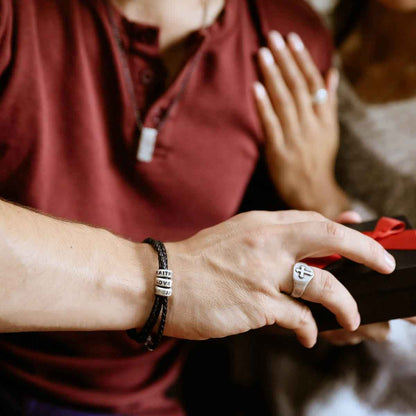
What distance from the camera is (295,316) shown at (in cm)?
63

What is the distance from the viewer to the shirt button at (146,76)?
776 millimetres

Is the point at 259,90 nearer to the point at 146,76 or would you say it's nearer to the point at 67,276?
the point at 146,76

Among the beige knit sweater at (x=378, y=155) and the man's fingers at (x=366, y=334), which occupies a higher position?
the beige knit sweater at (x=378, y=155)

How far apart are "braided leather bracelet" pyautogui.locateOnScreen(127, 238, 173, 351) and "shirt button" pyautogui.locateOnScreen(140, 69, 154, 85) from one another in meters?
0.29

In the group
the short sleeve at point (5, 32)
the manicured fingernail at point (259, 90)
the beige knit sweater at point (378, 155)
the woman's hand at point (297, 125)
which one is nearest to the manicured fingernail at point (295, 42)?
the woman's hand at point (297, 125)

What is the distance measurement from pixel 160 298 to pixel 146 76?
37cm

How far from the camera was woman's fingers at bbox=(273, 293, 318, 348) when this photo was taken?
624 millimetres

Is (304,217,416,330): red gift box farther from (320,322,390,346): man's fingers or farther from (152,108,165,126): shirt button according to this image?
(152,108,165,126): shirt button

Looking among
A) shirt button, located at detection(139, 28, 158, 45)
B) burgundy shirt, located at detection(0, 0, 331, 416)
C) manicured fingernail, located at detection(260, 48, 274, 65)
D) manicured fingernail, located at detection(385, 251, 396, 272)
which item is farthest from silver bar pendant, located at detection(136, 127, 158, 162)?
manicured fingernail, located at detection(385, 251, 396, 272)

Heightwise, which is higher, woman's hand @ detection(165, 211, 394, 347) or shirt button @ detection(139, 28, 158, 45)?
shirt button @ detection(139, 28, 158, 45)

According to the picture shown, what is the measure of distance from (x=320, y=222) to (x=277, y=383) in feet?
1.37

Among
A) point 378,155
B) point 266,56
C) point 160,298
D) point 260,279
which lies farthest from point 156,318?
point 378,155

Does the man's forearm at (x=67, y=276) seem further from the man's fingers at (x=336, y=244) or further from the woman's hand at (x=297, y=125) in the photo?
the woman's hand at (x=297, y=125)

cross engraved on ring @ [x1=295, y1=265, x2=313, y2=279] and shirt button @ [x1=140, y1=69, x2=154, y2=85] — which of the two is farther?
shirt button @ [x1=140, y1=69, x2=154, y2=85]
